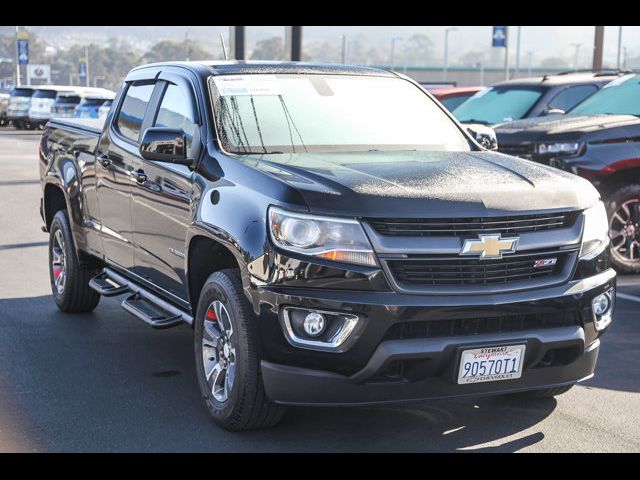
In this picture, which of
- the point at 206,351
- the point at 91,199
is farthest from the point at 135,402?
the point at 91,199

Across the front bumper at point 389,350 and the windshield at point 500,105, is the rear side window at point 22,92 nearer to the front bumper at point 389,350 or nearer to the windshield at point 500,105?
the windshield at point 500,105

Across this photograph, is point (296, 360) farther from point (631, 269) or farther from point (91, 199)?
point (631, 269)

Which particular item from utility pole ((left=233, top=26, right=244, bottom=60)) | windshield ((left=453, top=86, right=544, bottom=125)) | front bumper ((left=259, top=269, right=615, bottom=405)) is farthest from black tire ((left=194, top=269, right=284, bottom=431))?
utility pole ((left=233, top=26, right=244, bottom=60))

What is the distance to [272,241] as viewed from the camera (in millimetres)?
4867

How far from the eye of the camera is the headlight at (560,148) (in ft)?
32.5

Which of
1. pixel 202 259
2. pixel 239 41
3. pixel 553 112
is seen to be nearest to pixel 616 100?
pixel 553 112

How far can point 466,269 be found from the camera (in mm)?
4840

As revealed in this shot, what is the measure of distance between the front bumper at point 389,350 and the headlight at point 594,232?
0.32 meters

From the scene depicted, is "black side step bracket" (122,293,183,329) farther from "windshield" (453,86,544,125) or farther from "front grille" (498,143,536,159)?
"windshield" (453,86,544,125)

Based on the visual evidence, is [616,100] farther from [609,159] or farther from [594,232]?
[594,232]

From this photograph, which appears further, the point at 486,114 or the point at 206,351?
the point at 486,114

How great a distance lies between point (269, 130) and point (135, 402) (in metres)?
1.65

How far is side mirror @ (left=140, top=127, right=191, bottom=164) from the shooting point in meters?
5.80

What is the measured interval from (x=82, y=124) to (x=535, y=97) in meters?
7.80
